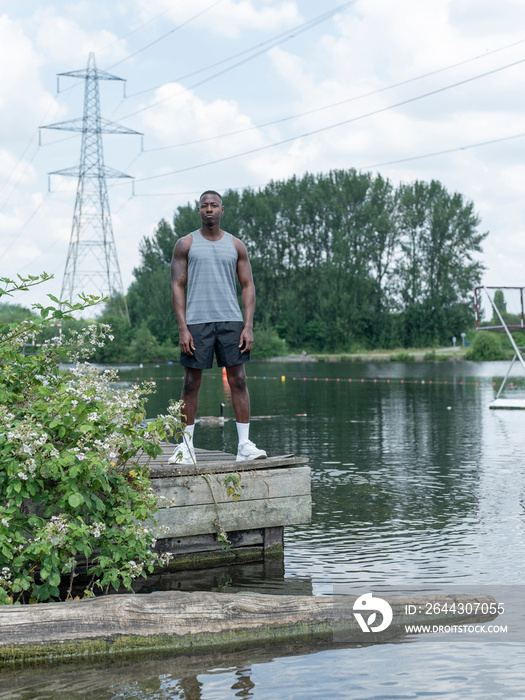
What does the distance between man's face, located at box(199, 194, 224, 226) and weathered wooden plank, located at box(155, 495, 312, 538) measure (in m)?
2.35

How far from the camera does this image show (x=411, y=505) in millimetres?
9727

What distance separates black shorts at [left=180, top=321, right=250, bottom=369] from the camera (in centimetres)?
729

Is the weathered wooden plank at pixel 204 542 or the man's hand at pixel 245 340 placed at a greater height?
the man's hand at pixel 245 340

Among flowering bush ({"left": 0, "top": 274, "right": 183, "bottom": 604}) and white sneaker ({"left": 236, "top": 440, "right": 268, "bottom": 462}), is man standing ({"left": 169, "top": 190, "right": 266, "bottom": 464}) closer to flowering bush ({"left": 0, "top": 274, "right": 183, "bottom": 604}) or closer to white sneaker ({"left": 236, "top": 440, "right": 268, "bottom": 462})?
white sneaker ({"left": 236, "top": 440, "right": 268, "bottom": 462})

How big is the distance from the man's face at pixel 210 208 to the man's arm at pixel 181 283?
0.22 meters

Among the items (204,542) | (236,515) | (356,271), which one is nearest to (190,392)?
(236,515)

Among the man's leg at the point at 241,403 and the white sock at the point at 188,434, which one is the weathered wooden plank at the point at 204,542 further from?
the white sock at the point at 188,434

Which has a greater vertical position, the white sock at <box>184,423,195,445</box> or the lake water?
the white sock at <box>184,423,195,445</box>

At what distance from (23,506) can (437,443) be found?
10.3 metres

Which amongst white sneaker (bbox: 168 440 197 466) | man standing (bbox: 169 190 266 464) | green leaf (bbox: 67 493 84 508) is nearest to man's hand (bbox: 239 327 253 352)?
man standing (bbox: 169 190 266 464)

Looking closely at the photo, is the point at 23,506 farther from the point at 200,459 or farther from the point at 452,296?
the point at 452,296

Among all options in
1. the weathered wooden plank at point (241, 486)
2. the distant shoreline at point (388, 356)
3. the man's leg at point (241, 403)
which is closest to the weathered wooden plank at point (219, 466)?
the weathered wooden plank at point (241, 486)

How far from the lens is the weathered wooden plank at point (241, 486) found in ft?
22.7

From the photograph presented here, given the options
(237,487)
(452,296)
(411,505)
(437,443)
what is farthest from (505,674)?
(452,296)
